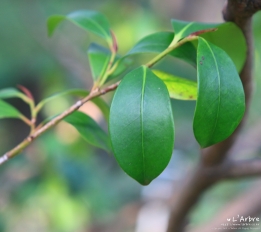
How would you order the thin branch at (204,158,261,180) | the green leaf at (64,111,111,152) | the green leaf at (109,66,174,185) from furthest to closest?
the thin branch at (204,158,261,180)
the green leaf at (64,111,111,152)
the green leaf at (109,66,174,185)

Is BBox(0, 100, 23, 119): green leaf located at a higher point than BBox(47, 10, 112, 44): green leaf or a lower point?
lower

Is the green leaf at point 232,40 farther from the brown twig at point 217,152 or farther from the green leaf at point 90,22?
the green leaf at point 90,22

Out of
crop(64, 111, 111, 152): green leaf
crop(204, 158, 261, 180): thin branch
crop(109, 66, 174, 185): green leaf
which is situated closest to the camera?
crop(109, 66, 174, 185): green leaf

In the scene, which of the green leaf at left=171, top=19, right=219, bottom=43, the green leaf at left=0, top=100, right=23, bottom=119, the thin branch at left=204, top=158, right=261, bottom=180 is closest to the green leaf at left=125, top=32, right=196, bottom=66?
the green leaf at left=171, top=19, right=219, bottom=43

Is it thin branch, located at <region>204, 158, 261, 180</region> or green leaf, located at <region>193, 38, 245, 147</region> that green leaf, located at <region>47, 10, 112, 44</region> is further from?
thin branch, located at <region>204, 158, 261, 180</region>

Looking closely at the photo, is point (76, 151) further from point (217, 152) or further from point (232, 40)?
point (232, 40)

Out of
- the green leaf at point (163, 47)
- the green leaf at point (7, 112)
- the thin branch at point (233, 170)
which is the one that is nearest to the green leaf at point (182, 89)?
the green leaf at point (163, 47)

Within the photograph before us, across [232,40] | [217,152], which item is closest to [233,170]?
[217,152]
